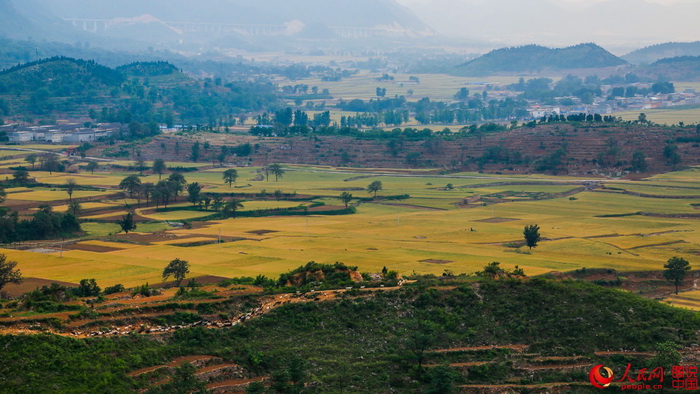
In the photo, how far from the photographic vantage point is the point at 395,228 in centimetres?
8481

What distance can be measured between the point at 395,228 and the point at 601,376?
50096 mm

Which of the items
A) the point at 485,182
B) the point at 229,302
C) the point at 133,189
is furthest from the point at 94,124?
the point at 229,302

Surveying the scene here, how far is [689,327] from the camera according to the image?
129 ft

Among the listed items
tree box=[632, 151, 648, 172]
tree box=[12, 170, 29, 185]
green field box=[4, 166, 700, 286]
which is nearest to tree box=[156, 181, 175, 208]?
green field box=[4, 166, 700, 286]

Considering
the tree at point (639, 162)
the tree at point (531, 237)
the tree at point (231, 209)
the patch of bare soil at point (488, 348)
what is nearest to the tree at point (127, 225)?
the tree at point (231, 209)

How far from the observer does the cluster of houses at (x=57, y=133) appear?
551 feet

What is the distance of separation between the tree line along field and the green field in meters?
0.15

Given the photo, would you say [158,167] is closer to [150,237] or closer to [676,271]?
[150,237]

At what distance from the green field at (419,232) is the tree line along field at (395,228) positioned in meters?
0.15

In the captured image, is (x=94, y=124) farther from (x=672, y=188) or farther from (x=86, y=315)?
(x=86, y=315)

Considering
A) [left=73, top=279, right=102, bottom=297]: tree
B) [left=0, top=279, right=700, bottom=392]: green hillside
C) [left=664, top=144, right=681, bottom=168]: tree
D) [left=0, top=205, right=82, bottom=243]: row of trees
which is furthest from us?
[left=664, top=144, right=681, bottom=168]: tree

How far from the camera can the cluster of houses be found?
168000 mm

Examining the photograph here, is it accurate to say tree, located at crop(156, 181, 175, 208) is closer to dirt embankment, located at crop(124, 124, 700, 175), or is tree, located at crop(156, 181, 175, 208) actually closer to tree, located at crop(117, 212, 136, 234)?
tree, located at crop(117, 212, 136, 234)

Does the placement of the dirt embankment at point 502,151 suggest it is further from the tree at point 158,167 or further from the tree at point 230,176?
the tree at point 230,176
